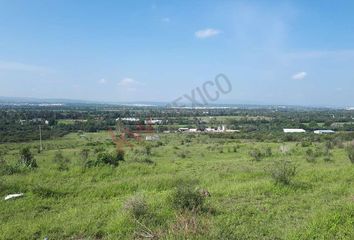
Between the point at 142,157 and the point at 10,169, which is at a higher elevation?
the point at 10,169

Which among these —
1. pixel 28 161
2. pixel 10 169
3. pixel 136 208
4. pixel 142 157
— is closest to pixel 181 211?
pixel 136 208

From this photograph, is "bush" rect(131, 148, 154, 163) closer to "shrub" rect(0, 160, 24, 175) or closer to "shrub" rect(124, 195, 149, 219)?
"shrub" rect(0, 160, 24, 175)

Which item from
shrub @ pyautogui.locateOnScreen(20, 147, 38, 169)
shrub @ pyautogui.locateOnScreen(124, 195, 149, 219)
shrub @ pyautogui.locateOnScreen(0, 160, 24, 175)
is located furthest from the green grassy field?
shrub @ pyautogui.locateOnScreen(20, 147, 38, 169)

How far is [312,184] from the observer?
10.7m

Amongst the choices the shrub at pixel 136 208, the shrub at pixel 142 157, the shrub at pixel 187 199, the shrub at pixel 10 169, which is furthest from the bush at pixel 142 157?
the shrub at pixel 136 208

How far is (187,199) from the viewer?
304 inches

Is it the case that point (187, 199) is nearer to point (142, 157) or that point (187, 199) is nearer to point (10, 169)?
point (10, 169)

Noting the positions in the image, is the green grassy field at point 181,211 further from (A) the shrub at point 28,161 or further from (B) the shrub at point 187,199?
(A) the shrub at point 28,161

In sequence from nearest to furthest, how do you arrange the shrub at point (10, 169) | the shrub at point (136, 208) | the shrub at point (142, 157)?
the shrub at point (136, 208) < the shrub at point (10, 169) < the shrub at point (142, 157)

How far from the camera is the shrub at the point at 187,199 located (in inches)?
300

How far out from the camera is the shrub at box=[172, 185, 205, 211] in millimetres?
7620

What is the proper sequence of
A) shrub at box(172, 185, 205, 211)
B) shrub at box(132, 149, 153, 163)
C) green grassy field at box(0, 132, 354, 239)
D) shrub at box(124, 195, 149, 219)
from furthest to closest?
1. shrub at box(132, 149, 153, 163)
2. shrub at box(172, 185, 205, 211)
3. shrub at box(124, 195, 149, 219)
4. green grassy field at box(0, 132, 354, 239)

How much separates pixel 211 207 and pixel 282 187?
9.32ft

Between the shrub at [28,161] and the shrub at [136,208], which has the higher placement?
the shrub at [136,208]
